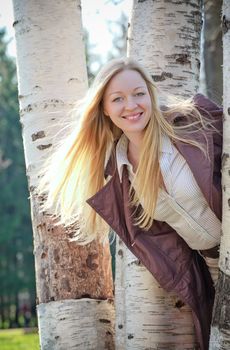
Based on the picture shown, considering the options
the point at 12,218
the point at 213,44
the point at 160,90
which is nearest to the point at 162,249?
the point at 160,90

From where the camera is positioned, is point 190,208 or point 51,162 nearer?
point 190,208

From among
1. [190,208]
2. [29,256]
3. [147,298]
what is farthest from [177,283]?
[29,256]

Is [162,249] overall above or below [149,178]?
below

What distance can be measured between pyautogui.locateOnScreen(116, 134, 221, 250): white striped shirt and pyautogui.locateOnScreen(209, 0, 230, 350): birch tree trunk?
232mm

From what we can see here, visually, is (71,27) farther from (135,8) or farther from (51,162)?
(51,162)

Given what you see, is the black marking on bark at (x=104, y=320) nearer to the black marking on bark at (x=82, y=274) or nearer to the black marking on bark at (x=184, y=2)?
the black marking on bark at (x=82, y=274)

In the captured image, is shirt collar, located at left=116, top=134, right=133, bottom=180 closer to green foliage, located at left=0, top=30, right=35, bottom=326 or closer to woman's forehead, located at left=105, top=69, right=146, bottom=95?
woman's forehead, located at left=105, top=69, right=146, bottom=95

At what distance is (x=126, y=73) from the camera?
144 inches

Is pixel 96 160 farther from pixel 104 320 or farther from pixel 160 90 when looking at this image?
pixel 104 320

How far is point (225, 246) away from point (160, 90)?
46.2 inches

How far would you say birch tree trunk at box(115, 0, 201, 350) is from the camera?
397 cm

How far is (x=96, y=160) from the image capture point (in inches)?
156

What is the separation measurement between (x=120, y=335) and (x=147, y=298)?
0.35m

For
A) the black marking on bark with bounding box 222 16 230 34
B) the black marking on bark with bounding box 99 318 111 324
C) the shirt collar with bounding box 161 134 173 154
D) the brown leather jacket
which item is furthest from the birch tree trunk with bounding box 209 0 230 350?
the black marking on bark with bounding box 99 318 111 324
